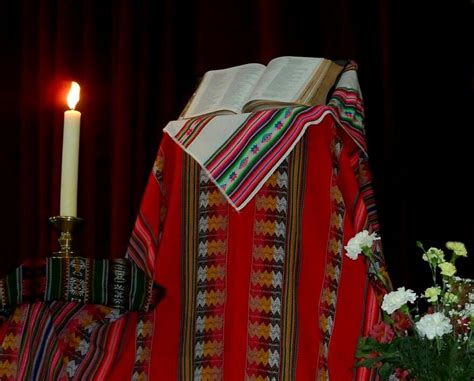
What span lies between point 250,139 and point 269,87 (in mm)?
157

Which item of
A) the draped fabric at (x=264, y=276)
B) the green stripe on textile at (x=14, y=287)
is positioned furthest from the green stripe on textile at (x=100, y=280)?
the draped fabric at (x=264, y=276)

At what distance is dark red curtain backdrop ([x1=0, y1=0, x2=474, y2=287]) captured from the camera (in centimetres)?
210

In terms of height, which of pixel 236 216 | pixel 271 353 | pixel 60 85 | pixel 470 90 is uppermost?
pixel 60 85

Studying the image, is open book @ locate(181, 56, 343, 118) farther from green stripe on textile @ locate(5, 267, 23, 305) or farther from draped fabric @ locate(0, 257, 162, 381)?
green stripe on textile @ locate(5, 267, 23, 305)

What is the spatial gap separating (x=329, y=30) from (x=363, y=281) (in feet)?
3.00

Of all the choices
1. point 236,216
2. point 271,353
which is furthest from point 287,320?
point 236,216

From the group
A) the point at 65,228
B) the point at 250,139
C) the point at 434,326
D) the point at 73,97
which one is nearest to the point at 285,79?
the point at 250,139

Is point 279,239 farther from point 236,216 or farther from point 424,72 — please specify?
point 424,72

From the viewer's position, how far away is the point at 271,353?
58.6 inches

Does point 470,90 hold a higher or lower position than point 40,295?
higher

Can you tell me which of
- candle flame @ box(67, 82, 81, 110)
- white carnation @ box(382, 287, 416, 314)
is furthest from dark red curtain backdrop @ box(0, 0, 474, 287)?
white carnation @ box(382, 287, 416, 314)

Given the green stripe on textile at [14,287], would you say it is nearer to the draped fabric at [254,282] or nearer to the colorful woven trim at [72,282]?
the colorful woven trim at [72,282]

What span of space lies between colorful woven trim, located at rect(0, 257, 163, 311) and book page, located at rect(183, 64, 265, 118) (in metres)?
0.50

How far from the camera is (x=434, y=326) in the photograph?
3.19 ft
